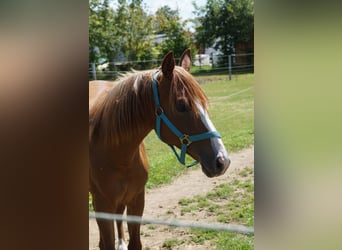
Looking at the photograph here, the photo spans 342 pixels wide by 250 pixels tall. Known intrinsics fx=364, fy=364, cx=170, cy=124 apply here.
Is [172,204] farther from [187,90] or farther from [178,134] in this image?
[187,90]

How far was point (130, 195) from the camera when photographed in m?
1.46

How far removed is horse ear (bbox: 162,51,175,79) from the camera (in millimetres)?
1231

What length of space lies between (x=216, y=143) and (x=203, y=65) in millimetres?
295

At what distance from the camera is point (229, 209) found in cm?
132

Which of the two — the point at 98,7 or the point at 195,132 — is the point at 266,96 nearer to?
the point at 195,132

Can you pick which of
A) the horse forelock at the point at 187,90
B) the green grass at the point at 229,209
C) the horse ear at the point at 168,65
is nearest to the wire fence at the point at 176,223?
the green grass at the point at 229,209

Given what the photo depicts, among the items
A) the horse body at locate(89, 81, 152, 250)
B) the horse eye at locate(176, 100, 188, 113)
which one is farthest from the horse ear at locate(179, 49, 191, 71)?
the horse body at locate(89, 81, 152, 250)

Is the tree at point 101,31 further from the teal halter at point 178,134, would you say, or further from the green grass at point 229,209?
the green grass at point 229,209

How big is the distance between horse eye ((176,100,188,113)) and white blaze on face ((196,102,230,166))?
0.15ft

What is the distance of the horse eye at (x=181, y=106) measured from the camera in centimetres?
122

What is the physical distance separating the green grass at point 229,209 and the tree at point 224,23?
431mm

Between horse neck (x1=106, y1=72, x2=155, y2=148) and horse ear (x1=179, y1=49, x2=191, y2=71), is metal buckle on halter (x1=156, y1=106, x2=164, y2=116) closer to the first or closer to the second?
horse neck (x1=106, y1=72, x2=155, y2=148)

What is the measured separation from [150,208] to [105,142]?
32 cm

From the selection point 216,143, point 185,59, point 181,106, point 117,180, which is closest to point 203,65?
point 185,59
